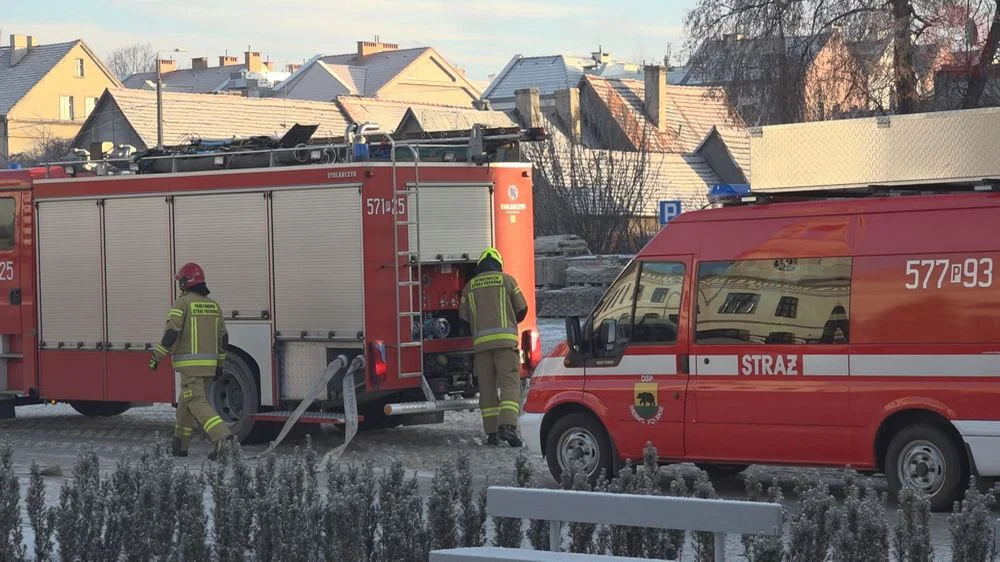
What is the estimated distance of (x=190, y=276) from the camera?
14.9m

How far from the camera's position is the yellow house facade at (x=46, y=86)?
90375 millimetres

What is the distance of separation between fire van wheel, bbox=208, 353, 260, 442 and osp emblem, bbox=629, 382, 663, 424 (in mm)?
4644

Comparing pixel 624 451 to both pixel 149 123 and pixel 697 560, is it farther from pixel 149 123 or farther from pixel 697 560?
pixel 149 123

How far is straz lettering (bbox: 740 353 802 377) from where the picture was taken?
11.4 metres

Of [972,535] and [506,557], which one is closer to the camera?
[506,557]

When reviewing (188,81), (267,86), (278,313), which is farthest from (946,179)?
(188,81)

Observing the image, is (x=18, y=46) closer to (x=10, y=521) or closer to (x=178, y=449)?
(x=178, y=449)

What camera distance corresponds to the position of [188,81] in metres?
121

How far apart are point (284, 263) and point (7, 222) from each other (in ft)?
12.3

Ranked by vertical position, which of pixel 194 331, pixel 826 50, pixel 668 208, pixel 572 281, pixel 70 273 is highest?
pixel 826 50

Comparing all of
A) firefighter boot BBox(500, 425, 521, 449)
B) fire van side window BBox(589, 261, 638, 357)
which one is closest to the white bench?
fire van side window BBox(589, 261, 638, 357)

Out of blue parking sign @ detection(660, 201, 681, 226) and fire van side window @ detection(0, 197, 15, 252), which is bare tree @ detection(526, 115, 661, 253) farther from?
fire van side window @ detection(0, 197, 15, 252)

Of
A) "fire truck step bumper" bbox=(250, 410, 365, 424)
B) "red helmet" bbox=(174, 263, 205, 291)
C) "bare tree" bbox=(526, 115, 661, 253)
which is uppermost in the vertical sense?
"bare tree" bbox=(526, 115, 661, 253)

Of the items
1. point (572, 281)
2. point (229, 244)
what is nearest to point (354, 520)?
point (229, 244)
